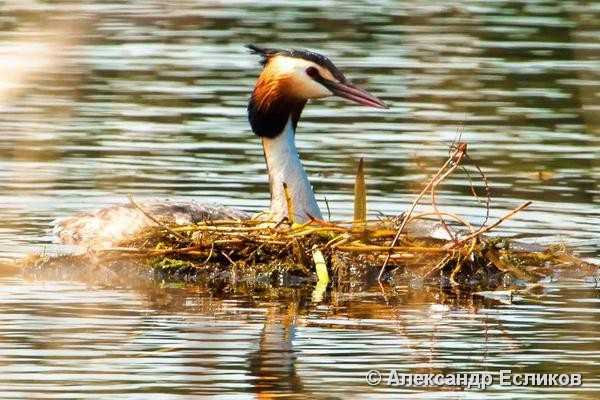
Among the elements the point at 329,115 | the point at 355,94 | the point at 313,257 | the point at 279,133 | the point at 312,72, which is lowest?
the point at 313,257

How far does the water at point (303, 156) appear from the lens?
7961mm

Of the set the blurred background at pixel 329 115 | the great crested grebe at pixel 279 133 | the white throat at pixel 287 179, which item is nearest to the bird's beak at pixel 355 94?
the great crested grebe at pixel 279 133

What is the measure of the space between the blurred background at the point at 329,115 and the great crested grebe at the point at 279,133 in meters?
0.55

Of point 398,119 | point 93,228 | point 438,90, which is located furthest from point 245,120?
point 93,228

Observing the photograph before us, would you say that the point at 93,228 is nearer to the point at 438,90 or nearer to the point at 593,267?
the point at 593,267

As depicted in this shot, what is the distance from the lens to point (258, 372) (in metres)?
7.97

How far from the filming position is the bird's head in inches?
475

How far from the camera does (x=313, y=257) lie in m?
10.9

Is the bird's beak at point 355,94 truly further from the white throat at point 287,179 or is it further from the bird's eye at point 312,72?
the white throat at point 287,179

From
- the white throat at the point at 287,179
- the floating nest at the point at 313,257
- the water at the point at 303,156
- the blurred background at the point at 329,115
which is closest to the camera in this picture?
the water at the point at 303,156

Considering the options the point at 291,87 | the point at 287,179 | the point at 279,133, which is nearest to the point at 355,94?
the point at 291,87

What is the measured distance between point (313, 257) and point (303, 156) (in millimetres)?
4942

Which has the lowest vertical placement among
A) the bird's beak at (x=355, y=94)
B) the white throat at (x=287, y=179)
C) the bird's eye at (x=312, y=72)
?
the white throat at (x=287, y=179)

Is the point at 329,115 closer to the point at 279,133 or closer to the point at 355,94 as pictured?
the point at 279,133
